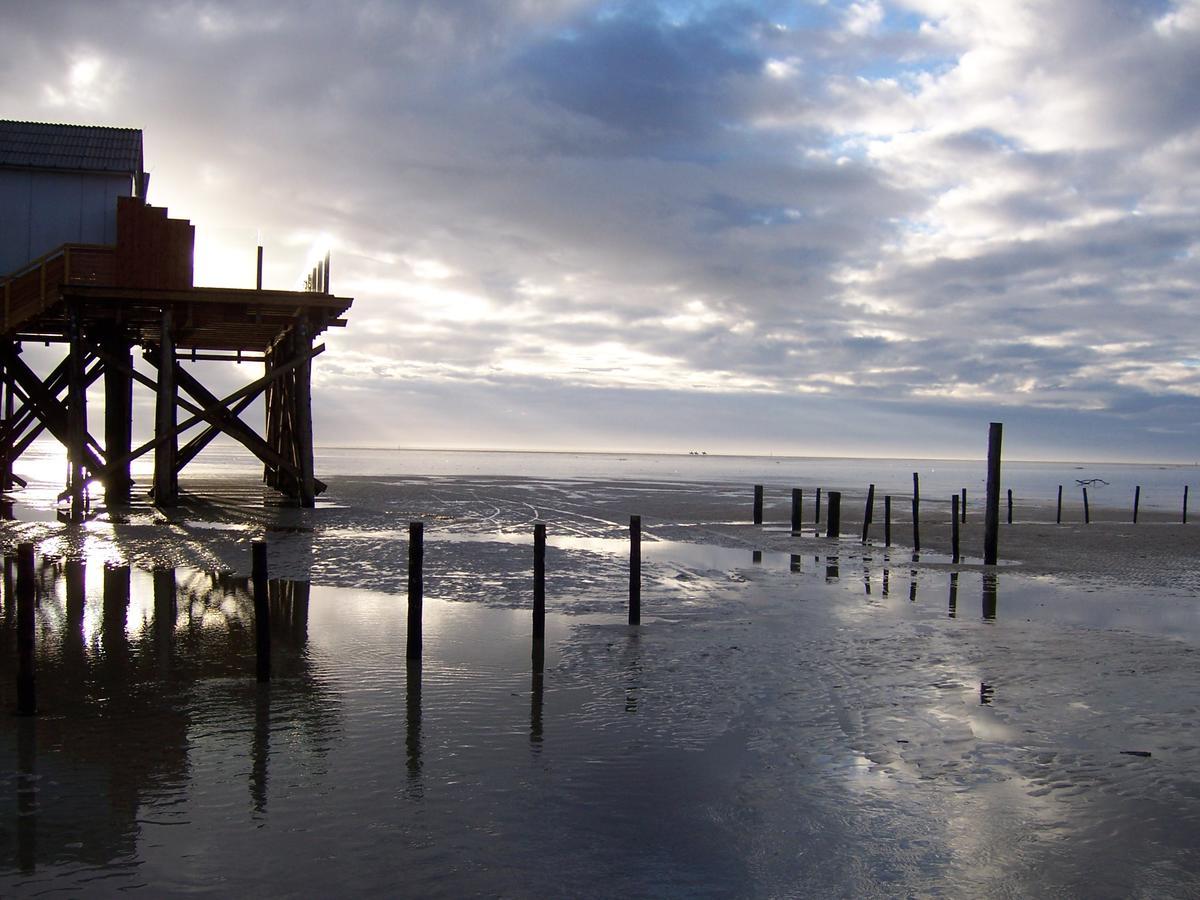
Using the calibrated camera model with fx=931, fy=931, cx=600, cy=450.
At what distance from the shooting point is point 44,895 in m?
4.95

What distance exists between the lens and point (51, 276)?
23016 mm

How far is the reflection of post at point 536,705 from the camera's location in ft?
25.7

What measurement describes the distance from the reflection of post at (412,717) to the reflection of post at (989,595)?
9195 millimetres

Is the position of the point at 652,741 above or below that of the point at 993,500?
below

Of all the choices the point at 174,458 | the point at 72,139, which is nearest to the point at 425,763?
the point at 174,458

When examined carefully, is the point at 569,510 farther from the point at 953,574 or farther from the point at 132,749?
the point at 132,749

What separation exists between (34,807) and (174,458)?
2071cm

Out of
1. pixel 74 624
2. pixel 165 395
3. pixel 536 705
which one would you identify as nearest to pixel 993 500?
pixel 536 705

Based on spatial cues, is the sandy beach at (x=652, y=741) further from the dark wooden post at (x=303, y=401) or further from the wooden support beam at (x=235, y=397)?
the dark wooden post at (x=303, y=401)

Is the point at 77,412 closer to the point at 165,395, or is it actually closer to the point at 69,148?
the point at 165,395

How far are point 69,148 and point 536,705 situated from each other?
2332 centimetres

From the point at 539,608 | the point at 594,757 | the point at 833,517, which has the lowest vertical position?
the point at 594,757

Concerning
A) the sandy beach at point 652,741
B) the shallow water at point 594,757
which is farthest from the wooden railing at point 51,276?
the shallow water at point 594,757

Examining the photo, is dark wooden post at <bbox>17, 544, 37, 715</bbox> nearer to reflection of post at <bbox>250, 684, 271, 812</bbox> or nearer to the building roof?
reflection of post at <bbox>250, 684, 271, 812</bbox>
